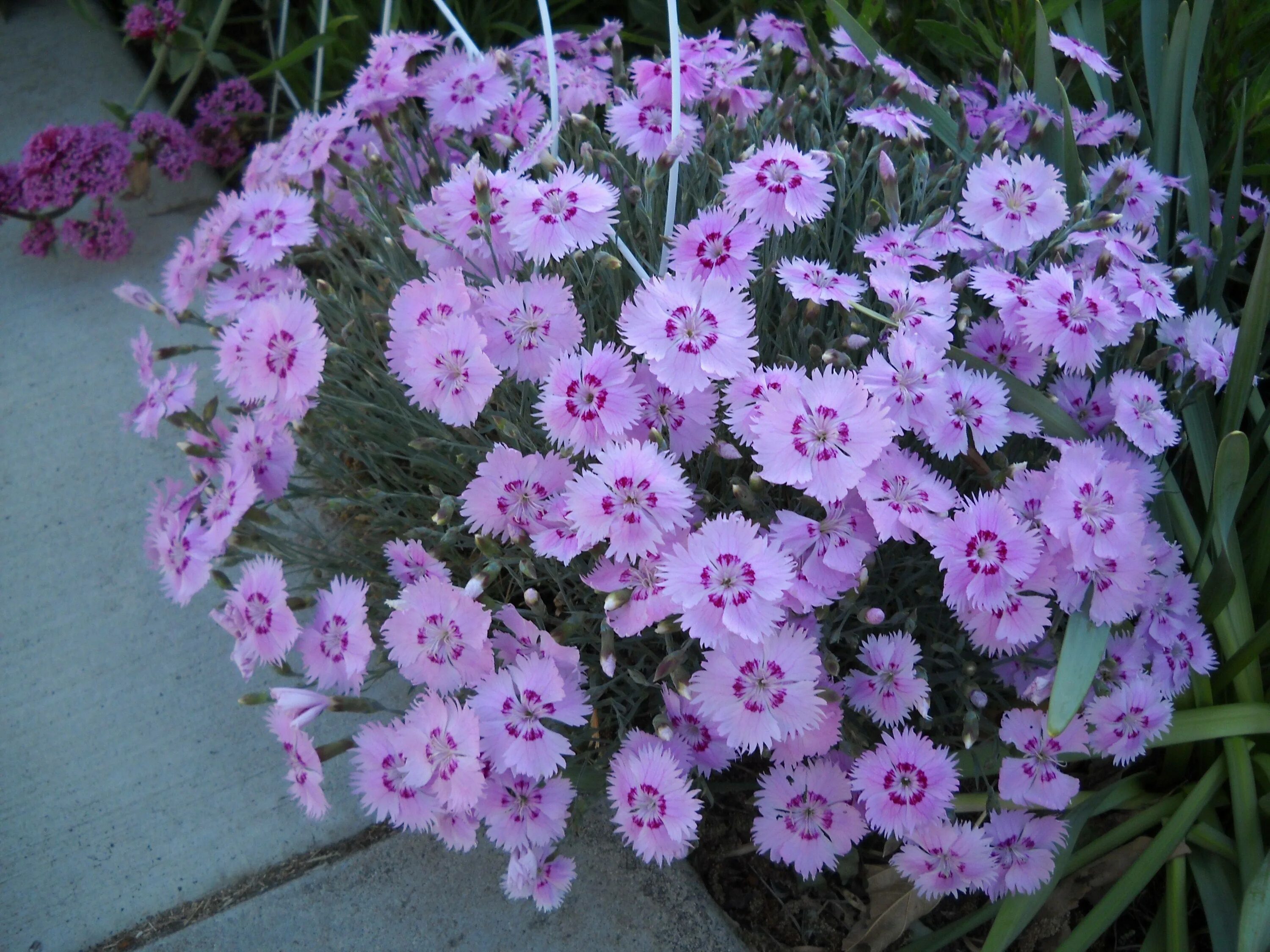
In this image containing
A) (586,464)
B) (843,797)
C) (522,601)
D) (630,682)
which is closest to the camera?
(843,797)

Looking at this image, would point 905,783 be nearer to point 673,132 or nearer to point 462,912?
point 462,912

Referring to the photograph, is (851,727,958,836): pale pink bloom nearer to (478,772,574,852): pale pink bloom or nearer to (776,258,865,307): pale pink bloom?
(478,772,574,852): pale pink bloom

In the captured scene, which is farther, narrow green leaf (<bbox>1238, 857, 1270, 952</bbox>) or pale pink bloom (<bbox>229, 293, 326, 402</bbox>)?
pale pink bloom (<bbox>229, 293, 326, 402</bbox>)

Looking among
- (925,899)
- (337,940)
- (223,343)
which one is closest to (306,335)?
(223,343)

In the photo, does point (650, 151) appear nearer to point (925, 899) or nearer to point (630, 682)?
point (630, 682)

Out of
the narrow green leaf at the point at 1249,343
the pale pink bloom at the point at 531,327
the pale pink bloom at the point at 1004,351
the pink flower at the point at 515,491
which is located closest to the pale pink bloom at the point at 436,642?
the pink flower at the point at 515,491

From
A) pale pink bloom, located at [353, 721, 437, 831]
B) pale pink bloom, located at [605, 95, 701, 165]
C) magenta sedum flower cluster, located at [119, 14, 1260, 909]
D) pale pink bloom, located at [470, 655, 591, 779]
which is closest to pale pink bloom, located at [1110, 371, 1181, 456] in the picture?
magenta sedum flower cluster, located at [119, 14, 1260, 909]

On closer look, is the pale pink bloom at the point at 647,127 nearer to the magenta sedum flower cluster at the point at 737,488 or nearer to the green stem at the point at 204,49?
the magenta sedum flower cluster at the point at 737,488
